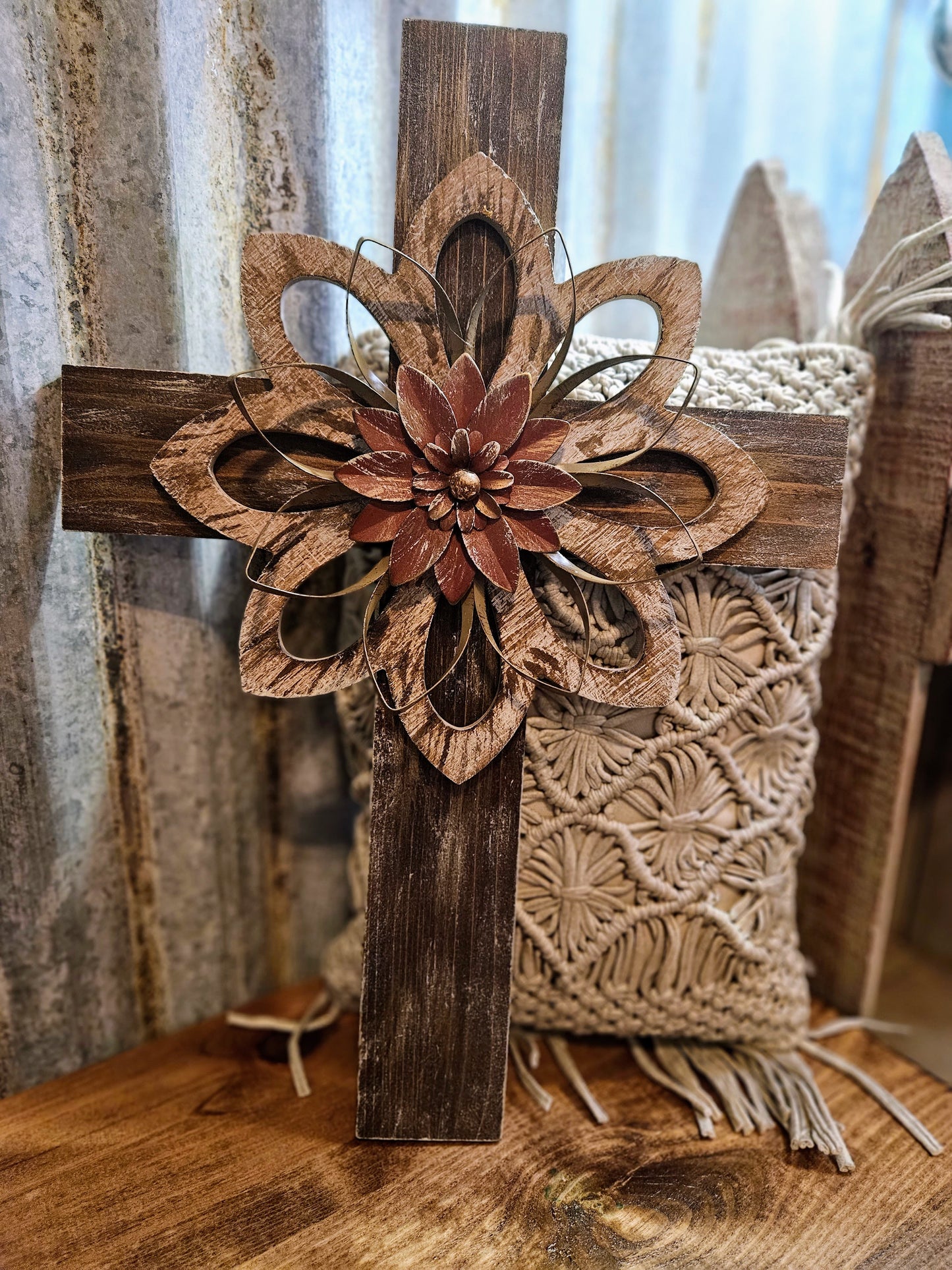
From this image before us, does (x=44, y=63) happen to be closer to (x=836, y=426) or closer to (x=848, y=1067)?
(x=836, y=426)

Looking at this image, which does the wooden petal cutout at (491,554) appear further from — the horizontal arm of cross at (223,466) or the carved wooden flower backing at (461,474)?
the horizontal arm of cross at (223,466)

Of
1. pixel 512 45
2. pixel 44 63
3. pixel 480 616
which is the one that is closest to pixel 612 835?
pixel 480 616

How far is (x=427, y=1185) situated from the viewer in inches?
23.0

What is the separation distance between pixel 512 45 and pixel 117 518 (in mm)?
395

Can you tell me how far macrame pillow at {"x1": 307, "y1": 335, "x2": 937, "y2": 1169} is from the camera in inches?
24.6

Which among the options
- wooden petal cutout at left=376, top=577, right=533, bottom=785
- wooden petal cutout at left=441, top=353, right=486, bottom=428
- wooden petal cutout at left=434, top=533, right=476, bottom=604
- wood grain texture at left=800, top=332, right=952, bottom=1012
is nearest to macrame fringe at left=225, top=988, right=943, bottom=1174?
wood grain texture at left=800, top=332, right=952, bottom=1012

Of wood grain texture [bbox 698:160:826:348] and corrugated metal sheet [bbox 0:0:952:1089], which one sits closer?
corrugated metal sheet [bbox 0:0:952:1089]

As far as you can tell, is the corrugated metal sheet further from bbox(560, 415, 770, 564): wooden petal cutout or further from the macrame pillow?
bbox(560, 415, 770, 564): wooden petal cutout

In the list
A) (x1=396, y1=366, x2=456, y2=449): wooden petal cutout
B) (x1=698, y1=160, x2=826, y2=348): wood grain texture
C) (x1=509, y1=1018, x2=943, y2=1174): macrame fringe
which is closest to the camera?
(x1=396, y1=366, x2=456, y2=449): wooden petal cutout

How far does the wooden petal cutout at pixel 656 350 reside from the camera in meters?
0.56

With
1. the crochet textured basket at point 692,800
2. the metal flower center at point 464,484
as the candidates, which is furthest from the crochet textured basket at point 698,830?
the metal flower center at point 464,484

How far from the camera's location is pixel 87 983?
70 centimetres

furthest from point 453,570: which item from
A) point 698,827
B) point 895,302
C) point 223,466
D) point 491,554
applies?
point 895,302

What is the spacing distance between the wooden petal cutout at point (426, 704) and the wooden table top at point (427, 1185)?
0.28 m
